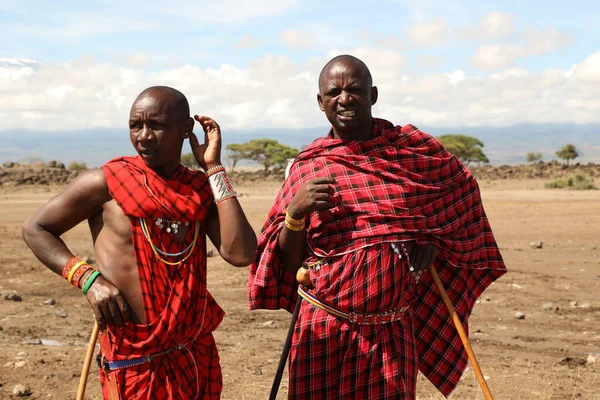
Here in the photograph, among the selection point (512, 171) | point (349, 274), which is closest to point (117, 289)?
point (349, 274)

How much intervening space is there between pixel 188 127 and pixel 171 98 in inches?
5.9

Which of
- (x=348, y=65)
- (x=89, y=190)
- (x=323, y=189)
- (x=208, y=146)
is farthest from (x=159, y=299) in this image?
(x=348, y=65)

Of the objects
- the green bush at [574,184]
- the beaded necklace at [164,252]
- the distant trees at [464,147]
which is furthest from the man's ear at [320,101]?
the distant trees at [464,147]

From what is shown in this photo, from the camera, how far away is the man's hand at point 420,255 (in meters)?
3.77

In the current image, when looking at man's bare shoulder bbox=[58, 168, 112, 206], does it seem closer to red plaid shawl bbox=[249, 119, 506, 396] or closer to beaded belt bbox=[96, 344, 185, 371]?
beaded belt bbox=[96, 344, 185, 371]

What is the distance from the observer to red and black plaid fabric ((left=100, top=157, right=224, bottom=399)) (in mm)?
3059

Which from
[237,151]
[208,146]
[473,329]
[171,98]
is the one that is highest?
[171,98]

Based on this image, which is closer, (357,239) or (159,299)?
Answer: (159,299)

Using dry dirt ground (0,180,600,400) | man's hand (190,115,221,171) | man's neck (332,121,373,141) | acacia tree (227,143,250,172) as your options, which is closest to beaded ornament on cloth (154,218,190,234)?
man's hand (190,115,221,171)

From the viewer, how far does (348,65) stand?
3.74m

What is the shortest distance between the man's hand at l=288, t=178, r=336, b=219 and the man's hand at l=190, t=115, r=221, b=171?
45cm

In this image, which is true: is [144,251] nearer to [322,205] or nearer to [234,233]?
[234,233]

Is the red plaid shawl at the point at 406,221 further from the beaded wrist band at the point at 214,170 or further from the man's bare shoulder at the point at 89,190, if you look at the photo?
the man's bare shoulder at the point at 89,190

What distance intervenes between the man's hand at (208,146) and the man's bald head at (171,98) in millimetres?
102
